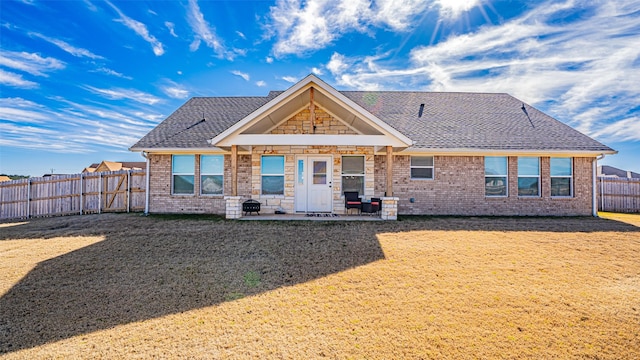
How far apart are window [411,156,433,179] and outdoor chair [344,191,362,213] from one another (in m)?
2.90

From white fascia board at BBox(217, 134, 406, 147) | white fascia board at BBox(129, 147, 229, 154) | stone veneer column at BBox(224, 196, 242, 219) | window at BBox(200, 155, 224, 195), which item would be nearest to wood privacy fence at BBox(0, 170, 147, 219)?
white fascia board at BBox(129, 147, 229, 154)

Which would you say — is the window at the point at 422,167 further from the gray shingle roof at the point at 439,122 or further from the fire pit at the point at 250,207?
the fire pit at the point at 250,207

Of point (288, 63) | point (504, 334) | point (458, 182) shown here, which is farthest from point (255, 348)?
point (288, 63)

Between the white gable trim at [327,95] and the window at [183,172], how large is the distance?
333 centimetres

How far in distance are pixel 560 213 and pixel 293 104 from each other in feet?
41.3

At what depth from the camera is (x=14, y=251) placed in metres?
7.27

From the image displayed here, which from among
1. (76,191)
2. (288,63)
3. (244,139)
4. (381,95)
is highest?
(288,63)

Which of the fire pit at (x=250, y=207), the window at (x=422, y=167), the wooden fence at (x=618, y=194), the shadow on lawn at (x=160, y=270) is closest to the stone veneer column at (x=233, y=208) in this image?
the fire pit at (x=250, y=207)

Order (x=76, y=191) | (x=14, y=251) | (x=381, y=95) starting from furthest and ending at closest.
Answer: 1. (x=381, y=95)
2. (x=76, y=191)
3. (x=14, y=251)

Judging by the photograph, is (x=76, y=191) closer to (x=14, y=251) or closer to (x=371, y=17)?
(x=14, y=251)

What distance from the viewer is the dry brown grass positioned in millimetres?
3355

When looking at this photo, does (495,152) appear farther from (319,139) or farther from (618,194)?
(618,194)

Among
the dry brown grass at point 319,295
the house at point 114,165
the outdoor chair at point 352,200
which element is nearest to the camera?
the dry brown grass at point 319,295

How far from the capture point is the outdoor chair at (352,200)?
11.0 metres
